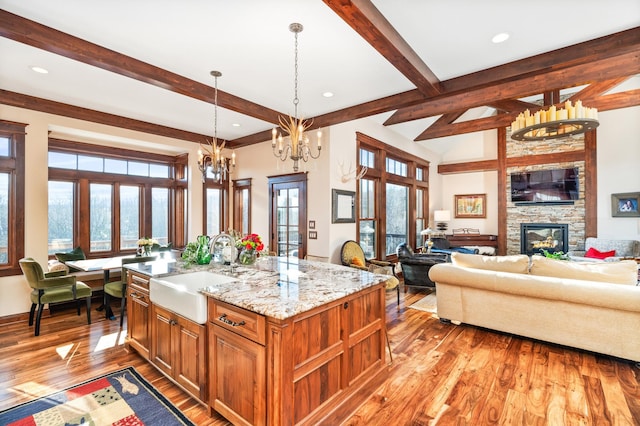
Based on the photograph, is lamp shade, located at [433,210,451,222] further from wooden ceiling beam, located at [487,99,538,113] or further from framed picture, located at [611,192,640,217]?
framed picture, located at [611,192,640,217]

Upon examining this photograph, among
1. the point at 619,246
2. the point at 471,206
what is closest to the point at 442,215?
the point at 471,206

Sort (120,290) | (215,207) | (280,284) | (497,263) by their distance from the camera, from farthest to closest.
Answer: (215,207) → (120,290) → (497,263) → (280,284)

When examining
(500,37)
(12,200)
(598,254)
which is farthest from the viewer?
(598,254)

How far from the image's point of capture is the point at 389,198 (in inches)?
273

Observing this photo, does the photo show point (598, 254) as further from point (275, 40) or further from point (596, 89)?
point (275, 40)

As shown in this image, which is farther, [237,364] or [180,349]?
[180,349]

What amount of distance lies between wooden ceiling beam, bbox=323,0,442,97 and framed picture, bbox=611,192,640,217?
20.3ft

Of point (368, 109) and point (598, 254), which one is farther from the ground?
point (368, 109)

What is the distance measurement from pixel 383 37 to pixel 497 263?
2880mm

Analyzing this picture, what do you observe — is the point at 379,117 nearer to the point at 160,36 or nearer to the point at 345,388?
the point at 160,36

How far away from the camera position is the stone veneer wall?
24.0 feet

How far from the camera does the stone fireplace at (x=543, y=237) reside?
751 cm

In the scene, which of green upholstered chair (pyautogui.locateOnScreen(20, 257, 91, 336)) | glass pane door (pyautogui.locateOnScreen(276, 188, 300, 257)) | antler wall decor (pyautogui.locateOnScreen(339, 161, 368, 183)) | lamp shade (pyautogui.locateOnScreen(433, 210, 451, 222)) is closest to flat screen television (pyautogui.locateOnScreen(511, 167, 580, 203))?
lamp shade (pyautogui.locateOnScreen(433, 210, 451, 222))

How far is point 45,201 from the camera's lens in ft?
14.2
